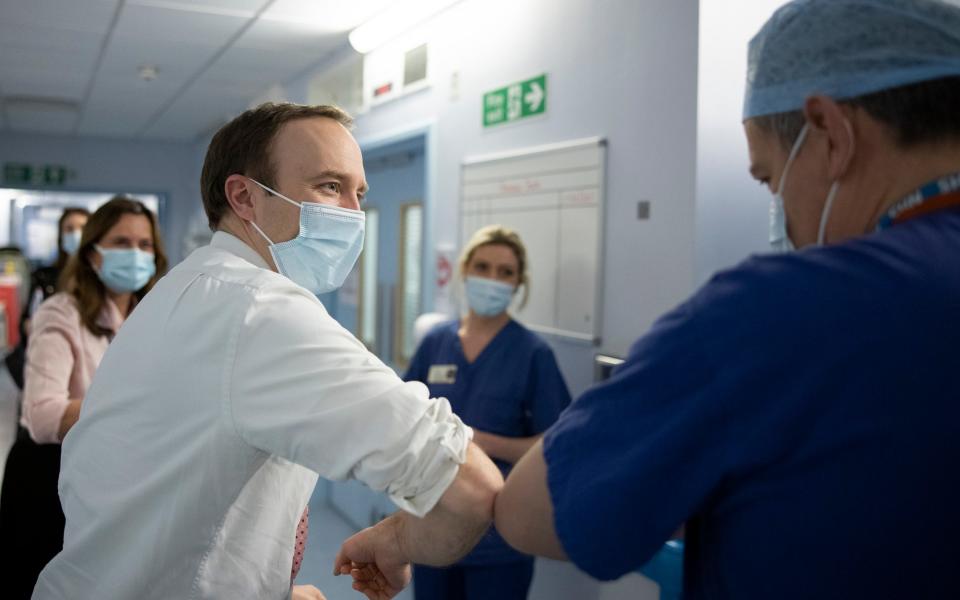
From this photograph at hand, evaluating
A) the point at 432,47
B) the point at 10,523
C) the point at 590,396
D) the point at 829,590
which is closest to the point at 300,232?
the point at 590,396

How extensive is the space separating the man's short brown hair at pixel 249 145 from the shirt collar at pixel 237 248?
0.26 ft

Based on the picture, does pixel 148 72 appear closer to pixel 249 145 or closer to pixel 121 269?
pixel 121 269

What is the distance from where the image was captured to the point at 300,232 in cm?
122

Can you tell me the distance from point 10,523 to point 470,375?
1.35m

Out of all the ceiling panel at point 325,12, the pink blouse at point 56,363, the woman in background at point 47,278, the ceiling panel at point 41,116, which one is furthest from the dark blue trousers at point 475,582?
the ceiling panel at point 41,116

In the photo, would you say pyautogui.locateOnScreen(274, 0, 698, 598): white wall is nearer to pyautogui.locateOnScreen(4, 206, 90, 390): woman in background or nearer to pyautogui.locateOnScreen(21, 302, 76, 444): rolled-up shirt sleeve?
pyautogui.locateOnScreen(21, 302, 76, 444): rolled-up shirt sleeve

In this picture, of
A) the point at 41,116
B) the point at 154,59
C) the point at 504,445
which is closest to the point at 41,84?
the point at 154,59

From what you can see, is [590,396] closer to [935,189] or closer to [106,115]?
[935,189]

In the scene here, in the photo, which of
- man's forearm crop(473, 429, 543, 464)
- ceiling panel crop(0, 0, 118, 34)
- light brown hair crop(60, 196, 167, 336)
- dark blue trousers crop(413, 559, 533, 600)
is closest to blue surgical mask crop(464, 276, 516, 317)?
man's forearm crop(473, 429, 543, 464)

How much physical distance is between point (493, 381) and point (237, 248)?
131 centimetres

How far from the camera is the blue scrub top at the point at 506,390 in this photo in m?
2.29

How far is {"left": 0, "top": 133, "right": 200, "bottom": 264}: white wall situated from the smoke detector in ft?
10.6

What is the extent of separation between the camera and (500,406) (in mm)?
2324

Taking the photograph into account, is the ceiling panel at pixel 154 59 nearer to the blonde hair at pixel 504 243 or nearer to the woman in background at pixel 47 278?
the woman in background at pixel 47 278
